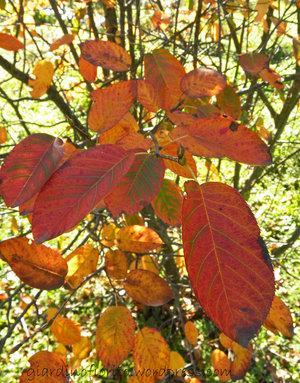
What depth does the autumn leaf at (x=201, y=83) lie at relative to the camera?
762mm

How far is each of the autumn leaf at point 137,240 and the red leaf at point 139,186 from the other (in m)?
0.29

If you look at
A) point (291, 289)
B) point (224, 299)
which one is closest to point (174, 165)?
point (224, 299)

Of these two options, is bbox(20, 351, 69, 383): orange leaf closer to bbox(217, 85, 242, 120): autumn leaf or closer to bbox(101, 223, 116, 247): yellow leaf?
bbox(101, 223, 116, 247): yellow leaf

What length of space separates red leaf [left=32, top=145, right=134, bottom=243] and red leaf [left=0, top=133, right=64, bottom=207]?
0.04 m

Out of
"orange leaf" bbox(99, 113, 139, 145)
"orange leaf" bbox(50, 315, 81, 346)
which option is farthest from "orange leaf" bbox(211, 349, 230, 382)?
"orange leaf" bbox(99, 113, 139, 145)

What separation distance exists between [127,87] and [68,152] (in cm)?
17

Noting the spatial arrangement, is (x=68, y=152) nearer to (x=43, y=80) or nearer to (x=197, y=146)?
(x=197, y=146)

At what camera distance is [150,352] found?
0.88 metres

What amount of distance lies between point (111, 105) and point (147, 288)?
38 centimetres

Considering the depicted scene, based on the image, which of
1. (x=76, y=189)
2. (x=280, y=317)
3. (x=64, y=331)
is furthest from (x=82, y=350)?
(x=76, y=189)

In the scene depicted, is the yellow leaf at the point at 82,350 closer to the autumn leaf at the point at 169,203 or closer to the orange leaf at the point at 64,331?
the orange leaf at the point at 64,331

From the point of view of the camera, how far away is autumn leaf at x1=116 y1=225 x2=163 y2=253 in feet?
2.87

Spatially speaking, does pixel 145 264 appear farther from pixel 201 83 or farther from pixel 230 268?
pixel 230 268

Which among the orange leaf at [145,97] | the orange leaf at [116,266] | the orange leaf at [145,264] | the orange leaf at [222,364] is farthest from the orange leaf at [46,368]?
the orange leaf at [222,364]
